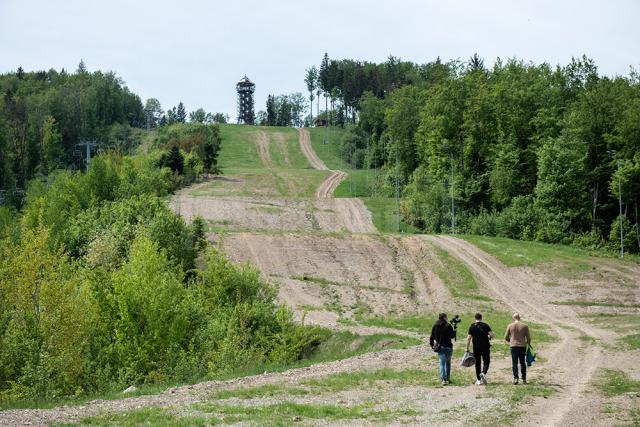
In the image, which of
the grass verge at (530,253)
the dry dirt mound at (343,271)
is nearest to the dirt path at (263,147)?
the dry dirt mound at (343,271)

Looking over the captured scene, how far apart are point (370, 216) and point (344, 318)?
3691cm

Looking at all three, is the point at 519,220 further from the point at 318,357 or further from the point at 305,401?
the point at 305,401

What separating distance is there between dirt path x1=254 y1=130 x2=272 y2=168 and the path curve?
25.4 ft

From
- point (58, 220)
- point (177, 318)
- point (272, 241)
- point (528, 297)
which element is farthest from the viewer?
point (58, 220)

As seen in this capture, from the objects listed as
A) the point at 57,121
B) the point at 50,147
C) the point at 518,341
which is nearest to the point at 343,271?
the point at 518,341

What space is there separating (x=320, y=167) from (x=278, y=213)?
5770cm

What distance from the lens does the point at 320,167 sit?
5241 inches

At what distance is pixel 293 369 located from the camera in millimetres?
26000

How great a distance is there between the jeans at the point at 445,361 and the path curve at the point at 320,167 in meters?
75.2

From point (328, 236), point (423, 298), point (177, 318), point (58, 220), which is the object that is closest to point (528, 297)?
point (423, 298)

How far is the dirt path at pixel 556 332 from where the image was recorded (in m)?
18.2

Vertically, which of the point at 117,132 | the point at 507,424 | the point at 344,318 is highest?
the point at 117,132

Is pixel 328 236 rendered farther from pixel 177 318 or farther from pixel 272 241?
pixel 177 318

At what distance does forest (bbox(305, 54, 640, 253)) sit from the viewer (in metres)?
63.8
